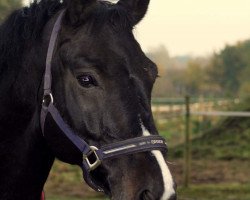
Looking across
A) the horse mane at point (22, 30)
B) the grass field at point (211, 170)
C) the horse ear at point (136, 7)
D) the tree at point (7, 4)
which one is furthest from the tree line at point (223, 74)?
the horse mane at point (22, 30)

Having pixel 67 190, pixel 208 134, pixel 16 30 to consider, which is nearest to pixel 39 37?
pixel 16 30

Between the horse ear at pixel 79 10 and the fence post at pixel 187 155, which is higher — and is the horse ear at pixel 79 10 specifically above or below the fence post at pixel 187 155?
above

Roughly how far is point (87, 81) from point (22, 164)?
0.64m

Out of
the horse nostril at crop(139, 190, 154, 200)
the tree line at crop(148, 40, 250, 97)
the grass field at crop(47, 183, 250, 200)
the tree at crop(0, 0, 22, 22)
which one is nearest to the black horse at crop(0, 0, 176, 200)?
the horse nostril at crop(139, 190, 154, 200)

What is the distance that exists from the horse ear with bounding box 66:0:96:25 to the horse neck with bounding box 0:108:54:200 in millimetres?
572

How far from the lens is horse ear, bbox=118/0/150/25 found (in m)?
2.78

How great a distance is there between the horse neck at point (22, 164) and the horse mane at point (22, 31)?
371 millimetres

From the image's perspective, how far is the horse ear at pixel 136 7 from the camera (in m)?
2.78

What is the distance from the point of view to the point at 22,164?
2.72 m

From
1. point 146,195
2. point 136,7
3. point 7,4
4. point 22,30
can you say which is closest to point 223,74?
point 7,4

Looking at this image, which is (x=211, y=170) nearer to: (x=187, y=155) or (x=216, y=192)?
(x=187, y=155)

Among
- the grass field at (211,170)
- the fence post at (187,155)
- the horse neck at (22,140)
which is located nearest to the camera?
the horse neck at (22,140)

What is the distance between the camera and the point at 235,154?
1201cm

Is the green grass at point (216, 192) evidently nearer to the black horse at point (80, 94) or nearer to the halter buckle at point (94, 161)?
the black horse at point (80, 94)
